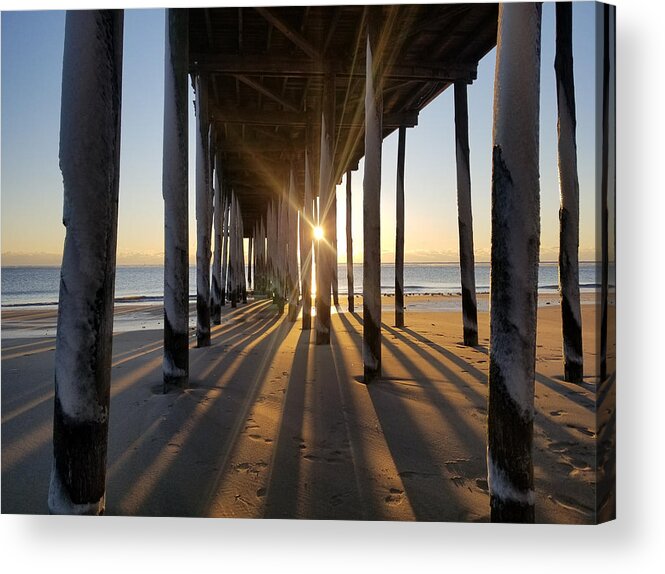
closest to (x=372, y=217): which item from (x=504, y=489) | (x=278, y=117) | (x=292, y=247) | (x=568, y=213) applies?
(x=568, y=213)

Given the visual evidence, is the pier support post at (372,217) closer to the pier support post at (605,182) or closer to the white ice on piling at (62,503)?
the pier support post at (605,182)

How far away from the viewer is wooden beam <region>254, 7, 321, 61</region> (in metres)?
6.54

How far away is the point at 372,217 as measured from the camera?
17.7ft

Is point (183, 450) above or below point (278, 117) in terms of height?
below

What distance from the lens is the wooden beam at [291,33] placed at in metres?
6.54

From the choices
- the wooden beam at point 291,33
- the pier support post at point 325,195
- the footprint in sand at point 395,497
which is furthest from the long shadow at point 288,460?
the wooden beam at point 291,33

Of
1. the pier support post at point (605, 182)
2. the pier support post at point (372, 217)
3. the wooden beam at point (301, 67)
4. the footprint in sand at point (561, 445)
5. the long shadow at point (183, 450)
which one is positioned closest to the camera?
the long shadow at point (183, 450)

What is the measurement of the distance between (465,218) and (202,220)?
159 inches

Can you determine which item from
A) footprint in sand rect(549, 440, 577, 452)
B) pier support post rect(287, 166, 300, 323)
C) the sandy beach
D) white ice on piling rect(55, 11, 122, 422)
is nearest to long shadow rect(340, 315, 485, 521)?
the sandy beach

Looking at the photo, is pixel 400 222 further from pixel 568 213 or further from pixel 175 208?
pixel 175 208

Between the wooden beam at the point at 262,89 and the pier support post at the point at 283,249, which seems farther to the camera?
the pier support post at the point at 283,249

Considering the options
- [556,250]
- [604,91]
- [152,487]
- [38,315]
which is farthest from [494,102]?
[38,315]

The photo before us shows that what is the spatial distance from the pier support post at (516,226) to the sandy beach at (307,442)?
71 cm

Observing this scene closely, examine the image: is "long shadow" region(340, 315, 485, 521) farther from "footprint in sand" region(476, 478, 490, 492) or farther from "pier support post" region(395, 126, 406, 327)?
"pier support post" region(395, 126, 406, 327)
